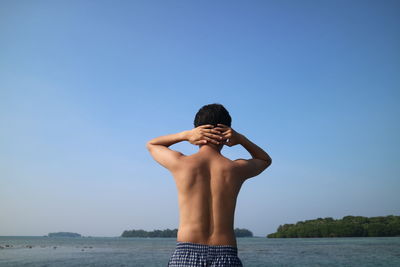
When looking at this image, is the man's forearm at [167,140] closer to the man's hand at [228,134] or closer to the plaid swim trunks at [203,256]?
the man's hand at [228,134]

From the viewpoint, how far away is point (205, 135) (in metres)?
2.54

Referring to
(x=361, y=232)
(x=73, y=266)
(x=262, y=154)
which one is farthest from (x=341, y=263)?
(x=361, y=232)

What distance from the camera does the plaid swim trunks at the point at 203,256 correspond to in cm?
224

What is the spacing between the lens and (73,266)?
30328mm

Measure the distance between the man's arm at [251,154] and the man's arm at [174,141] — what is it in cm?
11

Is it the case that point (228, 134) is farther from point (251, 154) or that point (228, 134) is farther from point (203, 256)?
point (203, 256)

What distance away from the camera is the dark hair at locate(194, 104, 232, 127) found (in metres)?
2.66

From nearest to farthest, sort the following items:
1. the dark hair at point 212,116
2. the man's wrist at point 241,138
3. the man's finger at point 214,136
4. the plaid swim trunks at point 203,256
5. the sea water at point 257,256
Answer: the plaid swim trunks at point 203,256 → the man's finger at point 214,136 → the dark hair at point 212,116 → the man's wrist at point 241,138 → the sea water at point 257,256

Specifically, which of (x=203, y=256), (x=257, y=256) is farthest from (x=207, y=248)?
Result: (x=257, y=256)

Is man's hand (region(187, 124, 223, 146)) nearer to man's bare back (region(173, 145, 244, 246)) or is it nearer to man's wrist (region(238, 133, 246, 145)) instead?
man's bare back (region(173, 145, 244, 246))

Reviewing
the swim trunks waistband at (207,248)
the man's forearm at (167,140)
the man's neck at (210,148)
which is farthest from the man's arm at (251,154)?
the swim trunks waistband at (207,248)

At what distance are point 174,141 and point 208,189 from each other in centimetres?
61

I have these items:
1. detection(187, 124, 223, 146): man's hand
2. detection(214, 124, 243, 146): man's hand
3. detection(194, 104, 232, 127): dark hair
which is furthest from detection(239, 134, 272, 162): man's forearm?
detection(187, 124, 223, 146): man's hand

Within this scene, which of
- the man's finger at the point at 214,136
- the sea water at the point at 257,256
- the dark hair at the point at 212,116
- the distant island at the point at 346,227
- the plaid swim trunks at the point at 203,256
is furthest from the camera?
the distant island at the point at 346,227
